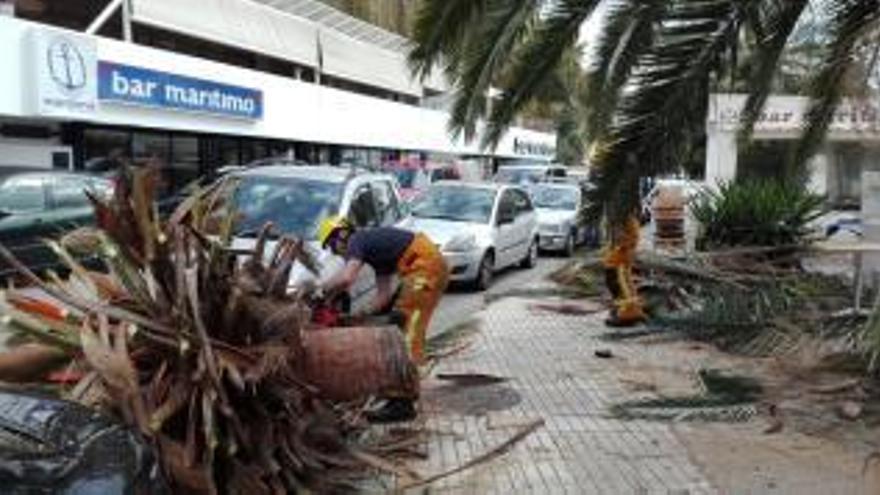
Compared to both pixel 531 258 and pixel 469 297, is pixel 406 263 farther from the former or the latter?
pixel 531 258

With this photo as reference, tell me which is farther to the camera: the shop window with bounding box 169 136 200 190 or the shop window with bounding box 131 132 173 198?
the shop window with bounding box 169 136 200 190

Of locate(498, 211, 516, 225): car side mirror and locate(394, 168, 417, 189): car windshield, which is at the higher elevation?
locate(498, 211, 516, 225): car side mirror

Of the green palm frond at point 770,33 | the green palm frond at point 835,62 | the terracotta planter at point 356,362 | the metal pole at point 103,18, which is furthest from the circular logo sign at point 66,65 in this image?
the terracotta planter at point 356,362

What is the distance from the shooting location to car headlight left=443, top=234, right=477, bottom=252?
18547mm

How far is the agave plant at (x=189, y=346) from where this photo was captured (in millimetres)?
6449

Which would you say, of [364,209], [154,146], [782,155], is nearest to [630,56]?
[364,209]

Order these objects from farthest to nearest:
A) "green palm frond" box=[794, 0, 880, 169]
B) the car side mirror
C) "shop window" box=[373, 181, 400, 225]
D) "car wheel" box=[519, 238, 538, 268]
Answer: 1. "car wheel" box=[519, 238, 538, 268]
2. the car side mirror
3. "shop window" box=[373, 181, 400, 225]
4. "green palm frond" box=[794, 0, 880, 169]

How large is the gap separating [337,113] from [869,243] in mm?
30992

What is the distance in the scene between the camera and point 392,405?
8.52 meters

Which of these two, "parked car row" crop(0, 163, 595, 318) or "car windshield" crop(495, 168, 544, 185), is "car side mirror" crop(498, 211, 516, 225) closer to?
"parked car row" crop(0, 163, 595, 318)

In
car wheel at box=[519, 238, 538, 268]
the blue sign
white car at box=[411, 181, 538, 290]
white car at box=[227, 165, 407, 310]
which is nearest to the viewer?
white car at box=[227, 165, 407, 310]

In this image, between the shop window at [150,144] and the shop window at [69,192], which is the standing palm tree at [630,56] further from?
the shop window at [150,144]

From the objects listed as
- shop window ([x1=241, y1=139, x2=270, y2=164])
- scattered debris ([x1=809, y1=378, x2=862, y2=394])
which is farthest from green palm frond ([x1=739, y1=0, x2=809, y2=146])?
shop window ([x1=241, y1=139, x2=270, y2=164])

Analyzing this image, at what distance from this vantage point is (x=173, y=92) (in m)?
29.3
